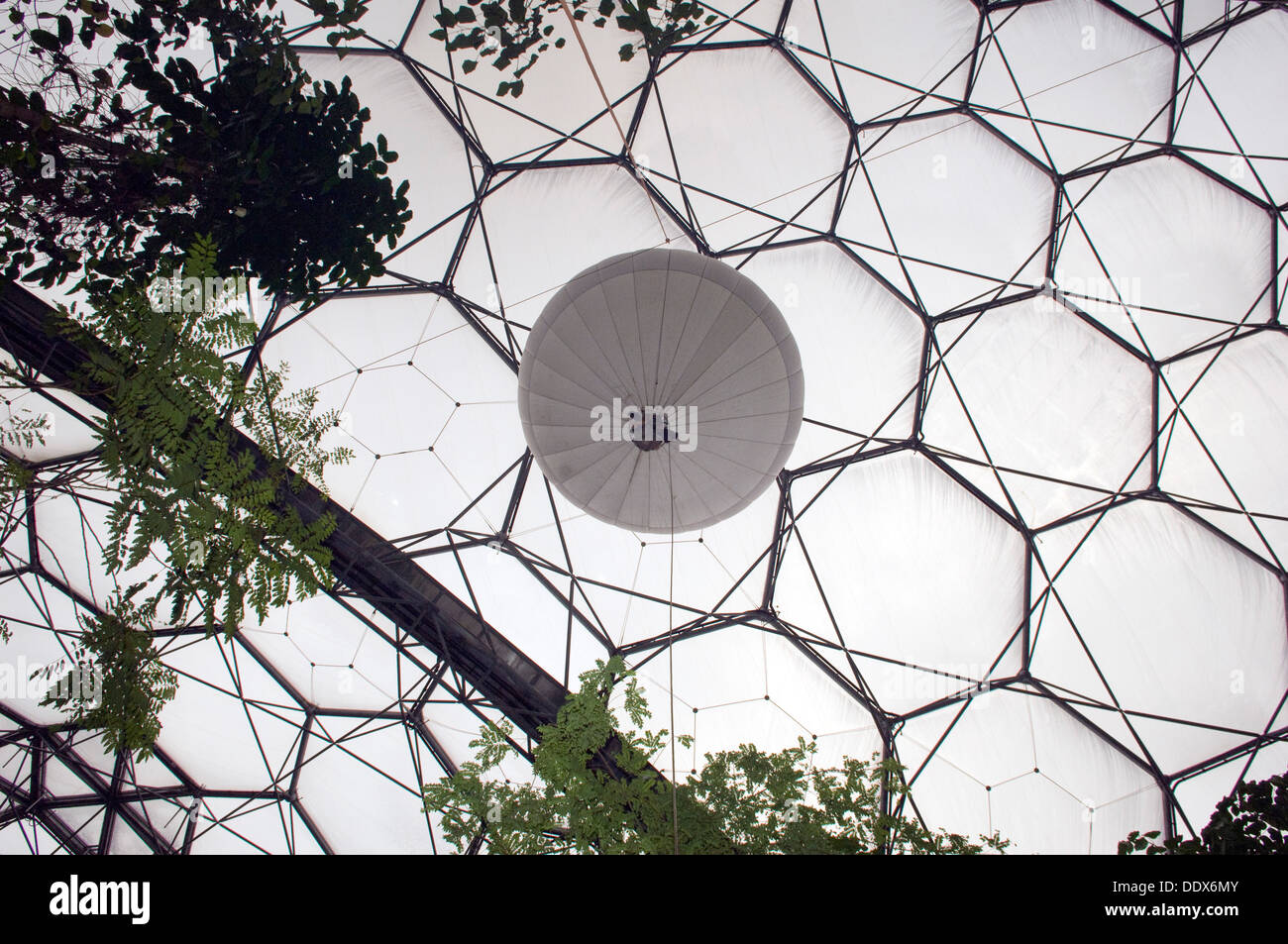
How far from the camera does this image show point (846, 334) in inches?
531

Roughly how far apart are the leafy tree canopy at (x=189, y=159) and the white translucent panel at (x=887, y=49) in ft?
27.2

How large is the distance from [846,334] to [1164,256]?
17.9 feet

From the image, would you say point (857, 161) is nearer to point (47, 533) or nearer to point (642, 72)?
point (642, 72)

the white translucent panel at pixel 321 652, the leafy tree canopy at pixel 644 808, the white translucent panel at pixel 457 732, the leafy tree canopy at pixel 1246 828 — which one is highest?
the white translucent panel at pixel 321 652

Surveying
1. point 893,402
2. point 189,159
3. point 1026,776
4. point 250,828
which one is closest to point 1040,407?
point 893,402

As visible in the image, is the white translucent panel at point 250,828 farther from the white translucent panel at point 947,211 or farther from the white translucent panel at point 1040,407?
the white translucent panel at point 947,211

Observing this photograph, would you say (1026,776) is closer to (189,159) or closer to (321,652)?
(321,652)

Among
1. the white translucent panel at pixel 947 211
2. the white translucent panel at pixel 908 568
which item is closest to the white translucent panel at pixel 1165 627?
the white translucent panel at pixel 908 568

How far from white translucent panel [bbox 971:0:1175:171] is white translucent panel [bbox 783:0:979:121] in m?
0.58

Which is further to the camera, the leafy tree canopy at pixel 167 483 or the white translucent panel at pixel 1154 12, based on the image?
the white translucent panel at pixel 1154 12

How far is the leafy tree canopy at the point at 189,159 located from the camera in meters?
6.04
